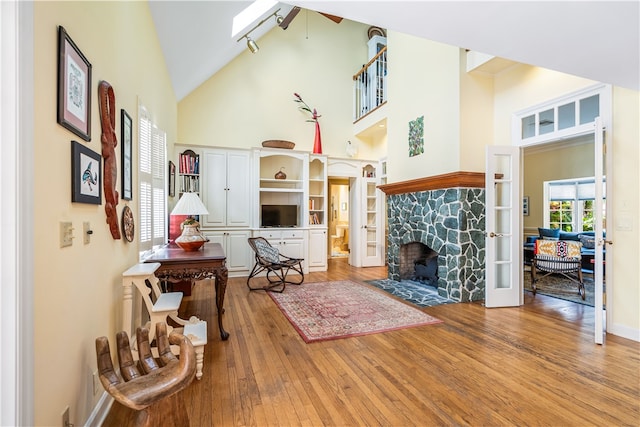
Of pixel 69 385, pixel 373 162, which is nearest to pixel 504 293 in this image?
pixel 373 162

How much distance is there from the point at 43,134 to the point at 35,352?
2.72ft

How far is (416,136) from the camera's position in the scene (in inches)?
198

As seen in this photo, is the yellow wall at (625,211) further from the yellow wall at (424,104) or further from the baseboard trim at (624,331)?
the yellow wall at (424,104)

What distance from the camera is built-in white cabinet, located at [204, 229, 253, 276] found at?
561 cm

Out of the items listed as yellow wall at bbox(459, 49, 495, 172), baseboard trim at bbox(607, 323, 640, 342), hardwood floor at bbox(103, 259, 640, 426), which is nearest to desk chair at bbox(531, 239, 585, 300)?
hardwood floor at bbox(103, 259, 640, 426)

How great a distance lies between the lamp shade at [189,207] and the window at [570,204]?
862cm

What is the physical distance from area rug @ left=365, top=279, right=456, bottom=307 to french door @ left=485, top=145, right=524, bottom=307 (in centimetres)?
65

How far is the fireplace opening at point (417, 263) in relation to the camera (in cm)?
517

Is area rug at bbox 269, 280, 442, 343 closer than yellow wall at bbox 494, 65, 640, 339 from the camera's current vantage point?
No

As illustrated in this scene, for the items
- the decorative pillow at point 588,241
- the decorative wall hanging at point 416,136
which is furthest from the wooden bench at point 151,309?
the decorative pillow at point 588,241

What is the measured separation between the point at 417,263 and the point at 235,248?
3359 millimetres

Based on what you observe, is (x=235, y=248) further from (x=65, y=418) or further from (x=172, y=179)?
(x=65, y=418)

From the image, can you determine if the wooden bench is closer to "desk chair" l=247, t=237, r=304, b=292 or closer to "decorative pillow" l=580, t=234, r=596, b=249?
"desk chair" l=247, t=237, r=304, b=292

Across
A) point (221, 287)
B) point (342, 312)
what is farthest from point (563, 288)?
point (221, 287)
